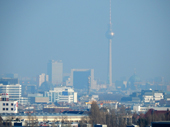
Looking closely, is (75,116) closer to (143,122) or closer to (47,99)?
(143,122)

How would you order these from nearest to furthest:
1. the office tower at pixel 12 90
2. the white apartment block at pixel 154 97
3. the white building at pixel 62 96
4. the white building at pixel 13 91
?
the white building at pixel 13 91 → the office tower at pixel 12 90 → the white apartment block at pixel 154 97 → the white building at pixel 62 96

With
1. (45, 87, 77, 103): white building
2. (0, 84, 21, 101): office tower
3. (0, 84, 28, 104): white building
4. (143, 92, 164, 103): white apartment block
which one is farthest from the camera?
(45, 87, 77, 103): white building

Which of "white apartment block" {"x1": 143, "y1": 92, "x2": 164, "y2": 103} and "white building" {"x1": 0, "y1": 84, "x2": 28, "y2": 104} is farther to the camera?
"white apartment block" {"x1": 143, "y1": 92, "x2": 164, "y2": 103}

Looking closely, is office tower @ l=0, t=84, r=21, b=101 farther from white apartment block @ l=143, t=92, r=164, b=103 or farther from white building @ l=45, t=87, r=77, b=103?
white apartment block @ l=143, t=92, r=164, b=103

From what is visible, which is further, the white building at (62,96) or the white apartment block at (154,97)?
the white building at (62,96)

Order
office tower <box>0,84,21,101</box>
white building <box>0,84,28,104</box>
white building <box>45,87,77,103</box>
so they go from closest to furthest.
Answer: white building <box>0,84,28,104</box>, office tower <box>0,84,21,101</box>, white building <box>45,87,77,103</box>

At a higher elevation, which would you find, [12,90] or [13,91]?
[12,90]

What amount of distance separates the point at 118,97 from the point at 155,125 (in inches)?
6175

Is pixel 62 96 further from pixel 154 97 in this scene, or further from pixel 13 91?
pixel 154 97

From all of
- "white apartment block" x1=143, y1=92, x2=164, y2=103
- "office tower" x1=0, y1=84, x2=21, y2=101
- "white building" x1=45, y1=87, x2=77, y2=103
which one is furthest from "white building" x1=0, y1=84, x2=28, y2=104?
"white apartment block" x1=143, y1=92, x2=164, y2=103


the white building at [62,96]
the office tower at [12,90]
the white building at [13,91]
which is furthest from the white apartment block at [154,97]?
the office tower at [12,90]

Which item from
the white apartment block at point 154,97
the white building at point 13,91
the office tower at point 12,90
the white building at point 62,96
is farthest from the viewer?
the white building at point 62,96

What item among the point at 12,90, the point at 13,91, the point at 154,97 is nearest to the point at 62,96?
the point at 13,91

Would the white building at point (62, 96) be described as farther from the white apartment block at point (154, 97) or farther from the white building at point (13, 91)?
the white apartment block at point (154, 97)
